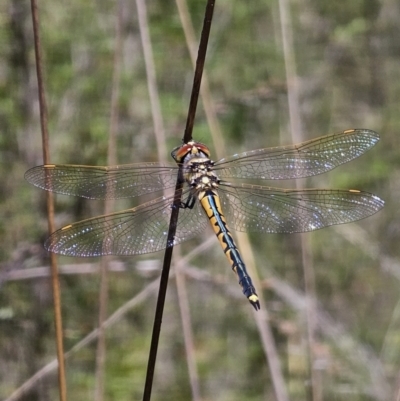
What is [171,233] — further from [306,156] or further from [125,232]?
[306,156]

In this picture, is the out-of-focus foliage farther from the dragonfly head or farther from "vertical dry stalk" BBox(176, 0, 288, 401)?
the dragonfly head

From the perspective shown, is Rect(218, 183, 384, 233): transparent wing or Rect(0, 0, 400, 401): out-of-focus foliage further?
Rect(0, 0, 400, 401): out-of-focus foliage

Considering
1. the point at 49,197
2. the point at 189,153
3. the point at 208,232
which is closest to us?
Result: the point at 49,197

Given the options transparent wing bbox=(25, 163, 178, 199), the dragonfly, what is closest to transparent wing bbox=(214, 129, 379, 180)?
the dragonfly

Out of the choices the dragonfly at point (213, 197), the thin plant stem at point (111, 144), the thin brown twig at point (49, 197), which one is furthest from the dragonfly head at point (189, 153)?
the thin brown twig at point (49, 197)

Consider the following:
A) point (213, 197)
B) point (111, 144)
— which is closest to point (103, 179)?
point (111, 144)

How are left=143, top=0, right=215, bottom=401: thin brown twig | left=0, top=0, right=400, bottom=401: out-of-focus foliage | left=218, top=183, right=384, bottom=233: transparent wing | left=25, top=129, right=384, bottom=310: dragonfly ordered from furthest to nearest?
left=0, top=0, right=400, bottom=401: out-of-focus foliage
left=218, top=183, right=384, bottom=233: transparent wing
left=25, top=129, right=384, bottom=310: dragonfly
left=143, top=0, right=215, bottom=401: thin brown twig

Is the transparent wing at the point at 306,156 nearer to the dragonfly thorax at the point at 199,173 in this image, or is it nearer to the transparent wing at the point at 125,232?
the dragonfly thorax at the point at 199,173
